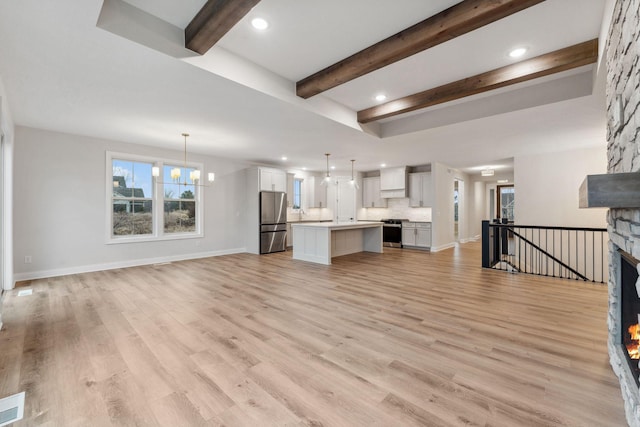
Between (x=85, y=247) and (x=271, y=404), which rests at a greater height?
(x=85, y=247)

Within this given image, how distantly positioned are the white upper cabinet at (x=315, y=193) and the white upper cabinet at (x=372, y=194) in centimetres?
143

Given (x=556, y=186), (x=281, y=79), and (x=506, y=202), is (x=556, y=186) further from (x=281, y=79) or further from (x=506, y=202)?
(x=281, y=79)

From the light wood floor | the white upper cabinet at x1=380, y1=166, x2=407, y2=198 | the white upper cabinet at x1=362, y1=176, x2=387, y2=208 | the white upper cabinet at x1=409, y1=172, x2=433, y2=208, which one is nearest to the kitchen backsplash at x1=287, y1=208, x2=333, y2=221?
the white upper cabinet at x1=362, y1=176, x2=387, y2=208

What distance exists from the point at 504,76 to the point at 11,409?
16.7ft

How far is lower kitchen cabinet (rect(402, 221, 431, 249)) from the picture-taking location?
8203 mm

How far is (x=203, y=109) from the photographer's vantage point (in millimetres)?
3863

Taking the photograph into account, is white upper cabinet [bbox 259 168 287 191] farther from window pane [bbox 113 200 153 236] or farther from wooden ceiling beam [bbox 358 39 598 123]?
wooden ceiling beam [bbox 358 39 598 123]

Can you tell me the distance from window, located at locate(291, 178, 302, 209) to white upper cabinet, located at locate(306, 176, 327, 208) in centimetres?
32

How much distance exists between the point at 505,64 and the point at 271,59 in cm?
265

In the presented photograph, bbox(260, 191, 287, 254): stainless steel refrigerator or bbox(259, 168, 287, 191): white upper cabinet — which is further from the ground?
bbox(259, 168, 287, 191): white upper cabinet

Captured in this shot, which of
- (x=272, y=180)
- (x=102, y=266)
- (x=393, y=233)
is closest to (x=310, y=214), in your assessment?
(x=272, y=180)

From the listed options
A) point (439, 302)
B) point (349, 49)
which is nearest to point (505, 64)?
point (349, 49)

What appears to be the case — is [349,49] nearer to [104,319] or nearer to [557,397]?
[557,397]

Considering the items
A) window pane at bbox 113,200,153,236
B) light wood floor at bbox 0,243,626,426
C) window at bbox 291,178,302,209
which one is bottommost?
light wood floor at bbox 0,243,626,426
